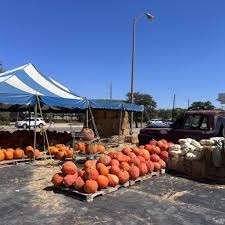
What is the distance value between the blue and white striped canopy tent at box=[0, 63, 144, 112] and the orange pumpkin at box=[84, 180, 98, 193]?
4.93 m

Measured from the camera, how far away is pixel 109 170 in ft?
27.5

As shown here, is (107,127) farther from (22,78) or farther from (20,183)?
(20,183)

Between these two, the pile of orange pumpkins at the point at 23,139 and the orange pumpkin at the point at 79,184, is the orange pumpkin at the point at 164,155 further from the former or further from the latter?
the pile of orange pumpkins at the point at 23,139

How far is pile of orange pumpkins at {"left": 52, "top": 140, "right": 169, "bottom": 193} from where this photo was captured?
7598mm

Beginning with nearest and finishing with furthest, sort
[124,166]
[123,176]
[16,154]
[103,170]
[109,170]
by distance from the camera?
[103,170], [123,176], [109,170], [124,166], [16,154]

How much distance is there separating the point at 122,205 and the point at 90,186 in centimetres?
85

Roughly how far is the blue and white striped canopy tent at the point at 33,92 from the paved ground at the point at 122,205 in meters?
3.12

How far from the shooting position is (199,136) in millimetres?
12023

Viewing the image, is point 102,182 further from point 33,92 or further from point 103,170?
point 33,92

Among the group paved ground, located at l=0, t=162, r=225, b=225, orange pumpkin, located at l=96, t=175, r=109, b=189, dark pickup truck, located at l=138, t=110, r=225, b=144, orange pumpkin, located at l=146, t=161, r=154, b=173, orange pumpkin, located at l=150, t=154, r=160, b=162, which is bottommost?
paved ground, located at l=0, t=162, r=225, b=225

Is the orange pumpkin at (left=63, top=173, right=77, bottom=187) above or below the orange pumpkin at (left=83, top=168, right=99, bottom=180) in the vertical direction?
below

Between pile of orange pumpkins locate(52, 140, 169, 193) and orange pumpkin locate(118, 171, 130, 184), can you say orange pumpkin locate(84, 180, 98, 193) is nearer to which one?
pile of orange pumpkins locate(52, 140, 169, 193)

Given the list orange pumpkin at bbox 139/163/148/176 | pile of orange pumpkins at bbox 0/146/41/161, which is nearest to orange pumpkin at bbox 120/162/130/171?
orange pumpkin at bbox 139/163/148/176

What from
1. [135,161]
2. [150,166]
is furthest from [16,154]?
[150,166]
